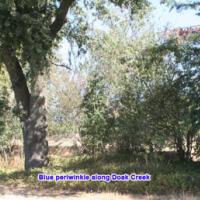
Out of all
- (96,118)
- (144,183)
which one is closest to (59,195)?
(144,183)

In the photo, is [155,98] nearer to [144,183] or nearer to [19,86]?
[144,183]

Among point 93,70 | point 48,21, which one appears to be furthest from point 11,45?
point 93,70

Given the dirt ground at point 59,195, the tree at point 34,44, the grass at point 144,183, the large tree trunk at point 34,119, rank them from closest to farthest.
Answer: the dirt ground at point 59,195 < the grass at point 144,183 < the tree at point 34,44 < the large tree trunk at point 34,119

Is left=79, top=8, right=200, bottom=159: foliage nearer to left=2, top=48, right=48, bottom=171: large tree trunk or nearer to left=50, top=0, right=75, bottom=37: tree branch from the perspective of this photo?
left=2, top=48, right=48, bottom=171: large tree trunk

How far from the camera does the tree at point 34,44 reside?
40.2 feet

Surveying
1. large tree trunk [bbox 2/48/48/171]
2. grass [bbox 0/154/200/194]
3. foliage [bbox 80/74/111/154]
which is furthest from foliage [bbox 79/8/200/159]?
large tree trunk [bbox 2/48/48/171]

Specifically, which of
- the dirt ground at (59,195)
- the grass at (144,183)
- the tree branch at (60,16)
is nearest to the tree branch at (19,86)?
the tree branch at (60,16)

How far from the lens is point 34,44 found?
1241 centimetres

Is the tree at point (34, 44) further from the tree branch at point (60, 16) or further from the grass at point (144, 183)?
the grass at point (144, 183)

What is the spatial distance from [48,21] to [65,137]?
8577 mm

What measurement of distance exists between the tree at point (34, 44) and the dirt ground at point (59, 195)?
295 centimetres

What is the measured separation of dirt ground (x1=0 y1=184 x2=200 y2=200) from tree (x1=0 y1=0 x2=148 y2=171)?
9.67 feet

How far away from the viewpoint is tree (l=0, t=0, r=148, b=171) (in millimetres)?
12242

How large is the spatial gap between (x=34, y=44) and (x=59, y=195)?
14.1 ft
